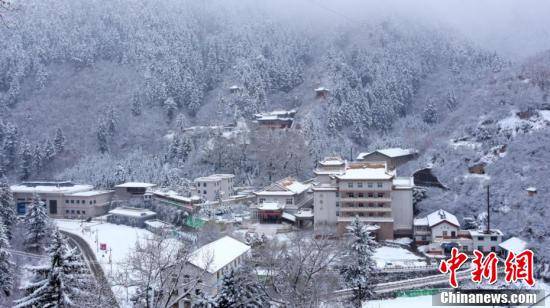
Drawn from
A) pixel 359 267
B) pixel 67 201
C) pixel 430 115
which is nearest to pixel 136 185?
pixel 67 201

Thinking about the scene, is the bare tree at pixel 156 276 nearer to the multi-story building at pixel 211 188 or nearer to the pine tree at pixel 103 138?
the multi-story building at pixel 211 188

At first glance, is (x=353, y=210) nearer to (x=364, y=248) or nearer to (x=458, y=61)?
(x=364, y=248)

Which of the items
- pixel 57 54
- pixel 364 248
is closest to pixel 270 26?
pixel 57 54

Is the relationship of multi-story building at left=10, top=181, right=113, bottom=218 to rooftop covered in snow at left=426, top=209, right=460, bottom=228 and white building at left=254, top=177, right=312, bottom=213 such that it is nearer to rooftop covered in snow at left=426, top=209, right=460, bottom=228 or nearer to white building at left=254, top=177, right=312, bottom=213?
white building at left=254, top=177, right=312, bottom=213

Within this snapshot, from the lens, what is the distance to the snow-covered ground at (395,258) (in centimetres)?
2605

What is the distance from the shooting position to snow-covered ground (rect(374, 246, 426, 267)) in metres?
26.0

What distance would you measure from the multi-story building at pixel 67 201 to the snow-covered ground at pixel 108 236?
4.39ft

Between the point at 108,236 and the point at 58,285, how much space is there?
23585 mm

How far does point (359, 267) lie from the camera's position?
2061 centimetres

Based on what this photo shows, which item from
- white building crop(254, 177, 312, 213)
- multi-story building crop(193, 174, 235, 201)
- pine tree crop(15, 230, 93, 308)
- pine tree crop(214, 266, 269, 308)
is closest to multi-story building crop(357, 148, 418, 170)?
white building crop(254, 177, 312, 213)

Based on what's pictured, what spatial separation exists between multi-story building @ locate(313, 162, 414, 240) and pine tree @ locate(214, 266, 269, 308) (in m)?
13.6

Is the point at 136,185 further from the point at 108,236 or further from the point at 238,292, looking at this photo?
the point at 238,292

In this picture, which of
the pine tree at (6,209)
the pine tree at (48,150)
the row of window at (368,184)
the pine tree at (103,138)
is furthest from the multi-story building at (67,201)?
the row of window at (368,184)

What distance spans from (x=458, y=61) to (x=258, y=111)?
3213 cm
